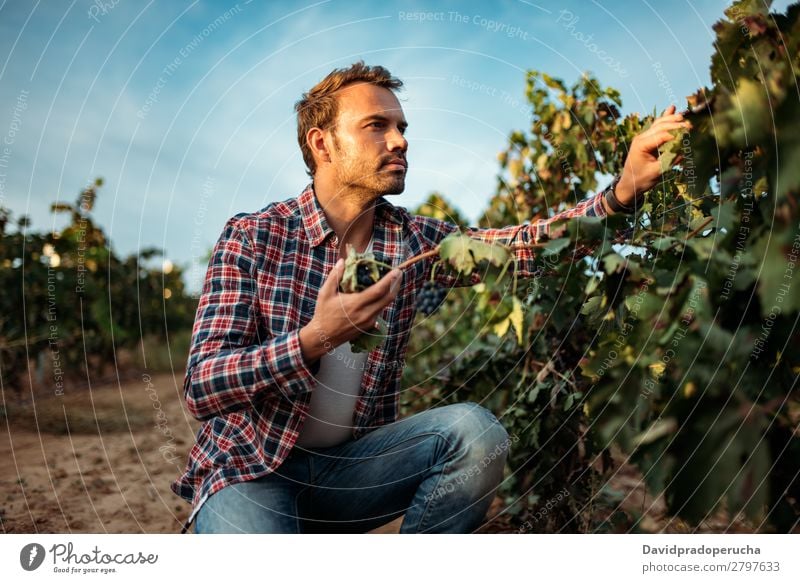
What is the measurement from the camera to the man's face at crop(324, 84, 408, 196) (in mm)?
2000

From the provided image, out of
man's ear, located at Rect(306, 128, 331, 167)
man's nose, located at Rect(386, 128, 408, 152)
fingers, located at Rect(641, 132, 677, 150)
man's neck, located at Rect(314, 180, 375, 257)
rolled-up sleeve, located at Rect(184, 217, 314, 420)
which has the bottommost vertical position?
rolled-up sleeve, located at Rect(184, 217, 314, 420)

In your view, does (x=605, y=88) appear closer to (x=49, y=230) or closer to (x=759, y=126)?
(x=759, y=126)

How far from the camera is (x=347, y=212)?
213cm

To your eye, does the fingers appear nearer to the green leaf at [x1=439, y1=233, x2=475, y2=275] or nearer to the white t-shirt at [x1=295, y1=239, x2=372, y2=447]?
the green leaf at [x1=439, y1=233, x2=475, y2=275]

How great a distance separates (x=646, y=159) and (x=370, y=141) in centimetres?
79

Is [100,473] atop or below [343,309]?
below

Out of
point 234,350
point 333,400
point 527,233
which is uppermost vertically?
point 527,233

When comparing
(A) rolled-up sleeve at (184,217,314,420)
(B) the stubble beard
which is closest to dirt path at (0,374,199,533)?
(A) rolled-up sleeve at (184,217,314,420)

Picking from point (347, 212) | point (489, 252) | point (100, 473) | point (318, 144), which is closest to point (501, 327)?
point (489, 252)

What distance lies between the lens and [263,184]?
7.45 ft

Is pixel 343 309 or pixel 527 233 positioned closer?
pixel 343 309

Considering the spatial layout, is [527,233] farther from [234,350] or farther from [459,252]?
[234,350]

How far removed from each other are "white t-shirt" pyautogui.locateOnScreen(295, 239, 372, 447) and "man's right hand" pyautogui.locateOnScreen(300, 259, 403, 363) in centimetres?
37

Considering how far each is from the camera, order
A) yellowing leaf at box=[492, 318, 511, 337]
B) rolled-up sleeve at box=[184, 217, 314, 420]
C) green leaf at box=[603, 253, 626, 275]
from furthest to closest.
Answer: rolled-up sleeve at box=[184, 217, 314, 420] < yellowing leaf at box=[492, 318, 511, 337] < green leaf at box=[603, 253, 626, 275]
